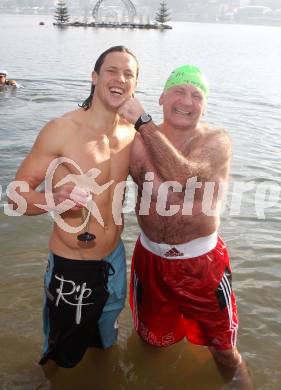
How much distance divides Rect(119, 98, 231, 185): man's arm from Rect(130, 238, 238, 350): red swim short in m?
0.81

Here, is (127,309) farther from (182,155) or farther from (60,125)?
(60,125)

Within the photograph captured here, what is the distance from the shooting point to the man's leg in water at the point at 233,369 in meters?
4.38

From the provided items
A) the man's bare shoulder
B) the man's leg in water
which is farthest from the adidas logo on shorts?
the man's bare shoulder

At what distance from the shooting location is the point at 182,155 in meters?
4.09

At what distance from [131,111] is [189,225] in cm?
125

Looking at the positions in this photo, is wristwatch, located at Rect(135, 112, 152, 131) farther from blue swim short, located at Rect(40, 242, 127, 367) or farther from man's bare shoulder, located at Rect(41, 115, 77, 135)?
blue swim short, located at Rect(40, 242, 127, 367)

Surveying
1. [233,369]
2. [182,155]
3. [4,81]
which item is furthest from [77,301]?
[4,81]

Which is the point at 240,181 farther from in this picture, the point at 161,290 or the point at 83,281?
the point at 83,281

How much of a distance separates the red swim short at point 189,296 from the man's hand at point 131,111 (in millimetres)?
1401

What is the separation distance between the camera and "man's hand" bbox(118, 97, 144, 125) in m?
3.71

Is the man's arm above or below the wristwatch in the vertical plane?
below

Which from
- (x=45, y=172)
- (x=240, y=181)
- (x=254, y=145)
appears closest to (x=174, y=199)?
(x=45, y=172)

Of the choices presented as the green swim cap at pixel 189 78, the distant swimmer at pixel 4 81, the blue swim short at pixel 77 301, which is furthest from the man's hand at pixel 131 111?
the distant swimmer at pixel 4 81

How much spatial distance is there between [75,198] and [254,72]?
33806mm
